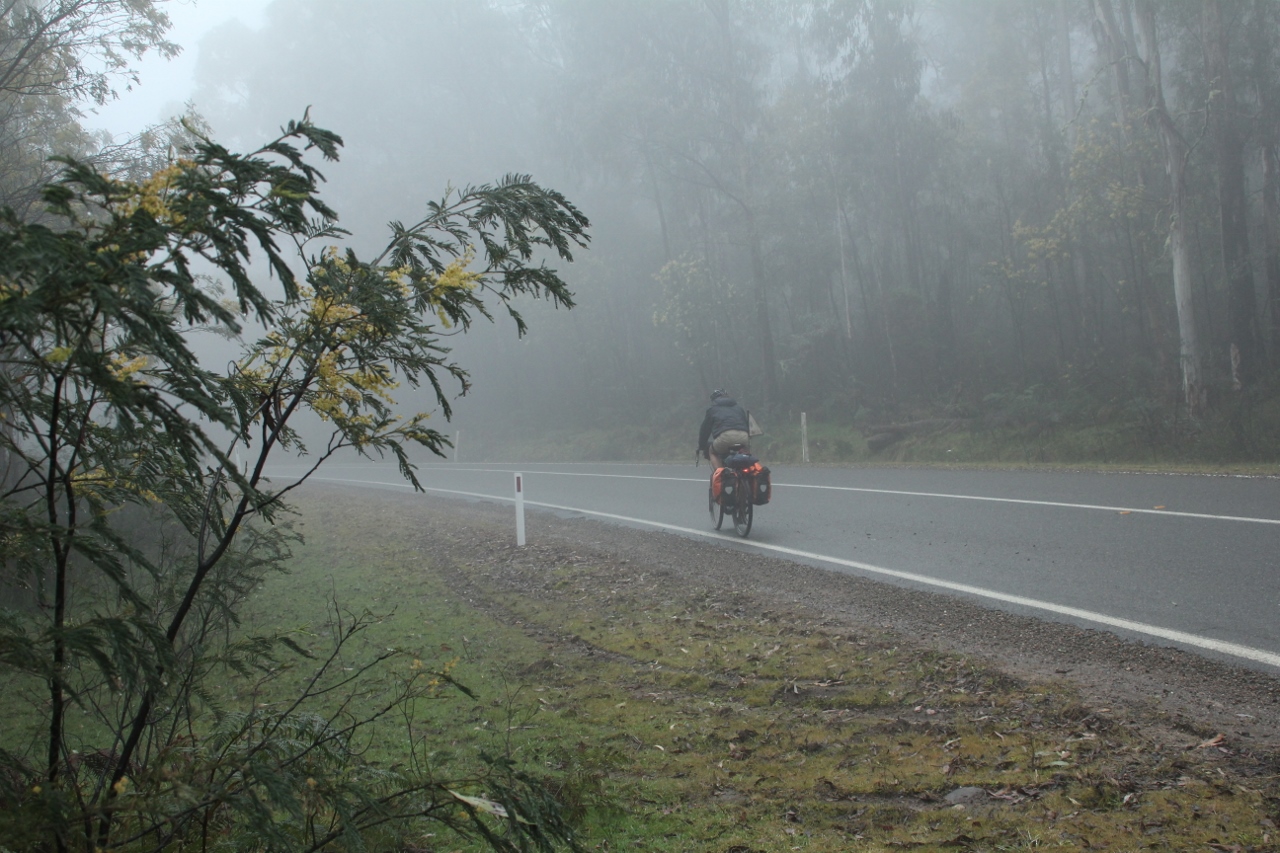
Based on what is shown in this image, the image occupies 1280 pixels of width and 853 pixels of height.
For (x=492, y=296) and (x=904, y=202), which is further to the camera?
(x=492, y=296)

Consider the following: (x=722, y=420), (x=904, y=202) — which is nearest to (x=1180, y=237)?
(x=904, y=202)

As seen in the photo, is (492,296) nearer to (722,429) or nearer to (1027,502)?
(722,429)

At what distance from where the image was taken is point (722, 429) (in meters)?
12.9

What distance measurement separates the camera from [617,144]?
33.5 meters

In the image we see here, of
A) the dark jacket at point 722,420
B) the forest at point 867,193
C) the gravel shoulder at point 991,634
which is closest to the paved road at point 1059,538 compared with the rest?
the gravel shoulder at point 991,634

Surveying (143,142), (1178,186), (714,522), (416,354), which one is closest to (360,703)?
(416,354)

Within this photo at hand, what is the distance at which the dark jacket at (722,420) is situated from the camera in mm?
12844

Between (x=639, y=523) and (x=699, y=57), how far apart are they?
77.2 ft

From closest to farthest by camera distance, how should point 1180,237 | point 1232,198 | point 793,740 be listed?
point 793,740 → point 1180,237 → point 1232,198

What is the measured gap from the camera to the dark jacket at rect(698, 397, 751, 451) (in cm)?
1284

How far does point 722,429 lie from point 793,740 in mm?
8062

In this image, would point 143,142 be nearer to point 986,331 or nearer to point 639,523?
point 639,523

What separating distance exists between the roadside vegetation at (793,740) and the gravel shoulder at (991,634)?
→ 0.15 metres

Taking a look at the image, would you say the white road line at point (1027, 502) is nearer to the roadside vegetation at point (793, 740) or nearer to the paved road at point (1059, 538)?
Result: the paved road at point (1059, 538)
